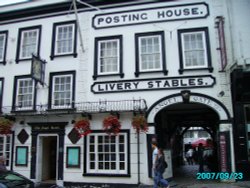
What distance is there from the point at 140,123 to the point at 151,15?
5.68 meters

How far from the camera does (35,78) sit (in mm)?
15148

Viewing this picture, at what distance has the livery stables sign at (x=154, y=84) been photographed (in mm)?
14180

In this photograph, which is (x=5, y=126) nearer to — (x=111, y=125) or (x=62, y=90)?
(x=62, y=90)

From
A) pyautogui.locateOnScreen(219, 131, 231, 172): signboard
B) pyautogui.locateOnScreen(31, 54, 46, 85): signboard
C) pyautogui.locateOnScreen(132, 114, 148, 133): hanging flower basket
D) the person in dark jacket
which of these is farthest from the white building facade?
the person in dark jacket

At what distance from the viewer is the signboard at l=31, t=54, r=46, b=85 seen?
15091 millimetres

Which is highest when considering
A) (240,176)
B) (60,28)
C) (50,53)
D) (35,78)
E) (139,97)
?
(60,28)

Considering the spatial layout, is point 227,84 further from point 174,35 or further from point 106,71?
point 106,71

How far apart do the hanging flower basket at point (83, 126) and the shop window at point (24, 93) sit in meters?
3.36

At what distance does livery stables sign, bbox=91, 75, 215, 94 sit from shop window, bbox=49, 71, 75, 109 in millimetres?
1245

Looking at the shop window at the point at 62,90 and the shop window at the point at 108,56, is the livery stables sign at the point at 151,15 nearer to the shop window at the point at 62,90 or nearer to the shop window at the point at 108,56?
the shop window at the point at 108,56

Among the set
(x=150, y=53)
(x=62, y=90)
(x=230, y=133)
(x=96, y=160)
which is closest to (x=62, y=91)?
(x=62, y=90)

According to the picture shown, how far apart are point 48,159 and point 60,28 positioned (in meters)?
7.08

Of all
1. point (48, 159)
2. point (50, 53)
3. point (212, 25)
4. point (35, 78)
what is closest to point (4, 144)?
point (48, 159)

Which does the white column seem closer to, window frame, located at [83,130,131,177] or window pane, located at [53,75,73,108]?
window frame, located at [83,130,131,177]
